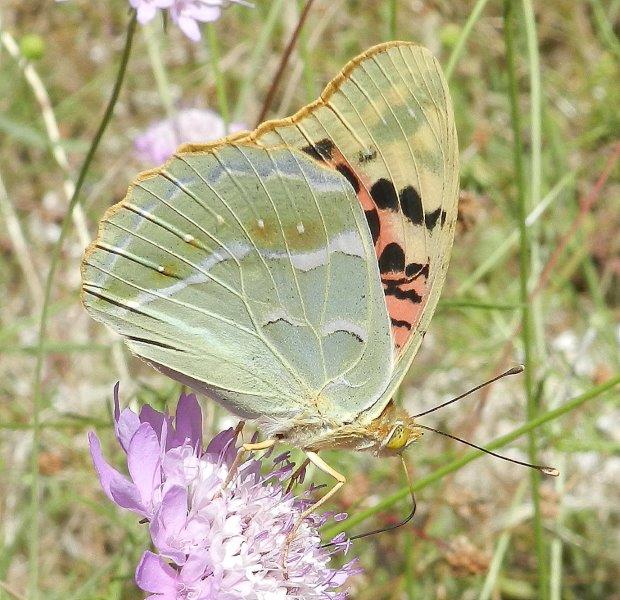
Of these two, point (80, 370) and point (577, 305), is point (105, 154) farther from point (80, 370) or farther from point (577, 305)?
point (577, 305)

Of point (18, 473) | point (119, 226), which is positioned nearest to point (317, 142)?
point (119, 226)

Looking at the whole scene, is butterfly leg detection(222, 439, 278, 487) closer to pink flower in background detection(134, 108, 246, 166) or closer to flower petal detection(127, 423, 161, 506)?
flower petal detection(127, 423, 161, 506)

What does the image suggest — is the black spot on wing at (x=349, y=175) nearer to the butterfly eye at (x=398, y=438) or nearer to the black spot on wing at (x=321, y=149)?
the black spot on wing at (x=321, y=149)

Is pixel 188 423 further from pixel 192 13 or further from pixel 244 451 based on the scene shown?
pixel 192 13

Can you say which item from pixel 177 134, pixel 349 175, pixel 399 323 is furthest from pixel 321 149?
pixel 177 134

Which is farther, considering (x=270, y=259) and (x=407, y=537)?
(x=407, y=537)

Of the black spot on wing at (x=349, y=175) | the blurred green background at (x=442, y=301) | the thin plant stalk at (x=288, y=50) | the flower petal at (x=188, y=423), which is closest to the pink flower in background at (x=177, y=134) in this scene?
the blurred green background at (x=442, y=301)
